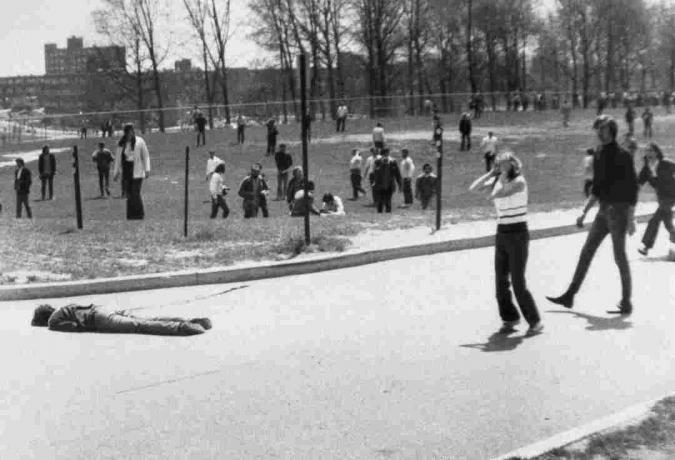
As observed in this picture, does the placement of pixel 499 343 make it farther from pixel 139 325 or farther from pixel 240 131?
pixel 240 131

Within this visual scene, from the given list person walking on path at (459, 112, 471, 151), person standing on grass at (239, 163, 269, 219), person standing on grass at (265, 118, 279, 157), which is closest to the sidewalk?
person standing on grass at (239, 163, 269, 219)

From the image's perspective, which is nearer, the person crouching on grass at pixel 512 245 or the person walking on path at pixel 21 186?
the person crouching on grass at pixel 512 245

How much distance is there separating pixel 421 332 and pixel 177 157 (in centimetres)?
3429

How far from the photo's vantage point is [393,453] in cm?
512

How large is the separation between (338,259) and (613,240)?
13.0 feet

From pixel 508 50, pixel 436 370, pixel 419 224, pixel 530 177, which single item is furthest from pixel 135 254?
pixel 508 50

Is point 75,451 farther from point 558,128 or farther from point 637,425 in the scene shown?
point 558,128

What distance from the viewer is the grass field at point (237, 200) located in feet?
39.6

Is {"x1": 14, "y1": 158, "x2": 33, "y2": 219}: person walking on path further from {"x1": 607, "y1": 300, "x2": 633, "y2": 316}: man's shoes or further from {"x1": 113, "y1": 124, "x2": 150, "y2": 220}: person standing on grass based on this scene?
{"x1": 607, "y1": 300, "x2": 633, "y2": 316}: man's shoes

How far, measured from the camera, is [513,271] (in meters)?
7.94

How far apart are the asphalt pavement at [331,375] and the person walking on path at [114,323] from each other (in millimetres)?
114

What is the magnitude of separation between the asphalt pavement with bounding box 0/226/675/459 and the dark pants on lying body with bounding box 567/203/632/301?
0.29m

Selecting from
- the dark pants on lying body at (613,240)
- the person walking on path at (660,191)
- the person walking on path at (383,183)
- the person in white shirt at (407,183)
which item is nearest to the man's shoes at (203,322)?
the dark pants on lying body at (613,240)

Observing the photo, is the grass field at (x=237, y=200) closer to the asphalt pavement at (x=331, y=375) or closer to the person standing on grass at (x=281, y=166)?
the person standing on grass at (x=281, y=166)
